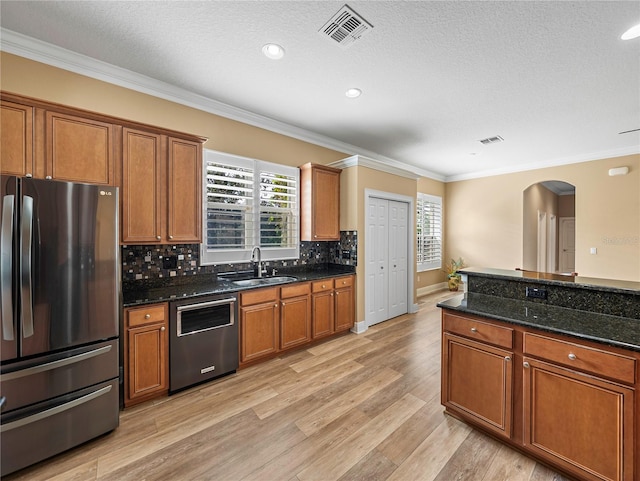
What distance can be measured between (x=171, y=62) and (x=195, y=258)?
6.54ft

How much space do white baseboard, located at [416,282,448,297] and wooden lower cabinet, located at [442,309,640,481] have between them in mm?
4637

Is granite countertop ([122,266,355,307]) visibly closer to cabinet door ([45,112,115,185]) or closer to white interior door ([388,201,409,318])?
cabinet door ([45,112,115,185])

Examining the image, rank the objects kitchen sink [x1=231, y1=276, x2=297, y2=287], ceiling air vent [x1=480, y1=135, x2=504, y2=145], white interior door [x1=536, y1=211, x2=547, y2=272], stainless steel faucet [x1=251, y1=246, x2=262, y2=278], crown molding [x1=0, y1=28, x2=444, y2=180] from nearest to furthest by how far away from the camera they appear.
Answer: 1. crown molding [x1=0, y1=28, x2=444, y2=180]
2. kitchen sink [x1=231, y1=276, x2=297, y2=287]
3. stainless steel faucet [x1=251, y1=246, x2=262, y2=278]
4. ceiling air vent [x1=480, y1=135, x2=504, y2=145]
5. white interior door [x1=536, y1=211, x2=547, y2=272]

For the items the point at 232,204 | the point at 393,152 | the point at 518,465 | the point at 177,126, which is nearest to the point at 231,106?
the point at 177,126

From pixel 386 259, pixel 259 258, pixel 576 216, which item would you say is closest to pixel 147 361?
pixel 259 258

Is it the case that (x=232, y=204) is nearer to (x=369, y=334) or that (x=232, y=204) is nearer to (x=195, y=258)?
(x=195, y=258)

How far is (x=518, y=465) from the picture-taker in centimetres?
177

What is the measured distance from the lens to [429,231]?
6.95 meters

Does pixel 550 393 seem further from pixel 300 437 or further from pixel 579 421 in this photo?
pixel 300 437

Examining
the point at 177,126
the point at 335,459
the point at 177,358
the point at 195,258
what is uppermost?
the point at 177,126

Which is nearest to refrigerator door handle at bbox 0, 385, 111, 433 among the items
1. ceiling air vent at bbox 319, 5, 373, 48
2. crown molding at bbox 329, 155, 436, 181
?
ceiling air vent at bbox 319, 5, 373, 48

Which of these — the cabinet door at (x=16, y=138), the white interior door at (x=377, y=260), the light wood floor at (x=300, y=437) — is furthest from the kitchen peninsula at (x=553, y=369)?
the cabinet door at (x=16, y=138)

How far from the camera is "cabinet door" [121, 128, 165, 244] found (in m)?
2.48

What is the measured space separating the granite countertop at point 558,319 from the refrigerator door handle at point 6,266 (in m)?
2.93
